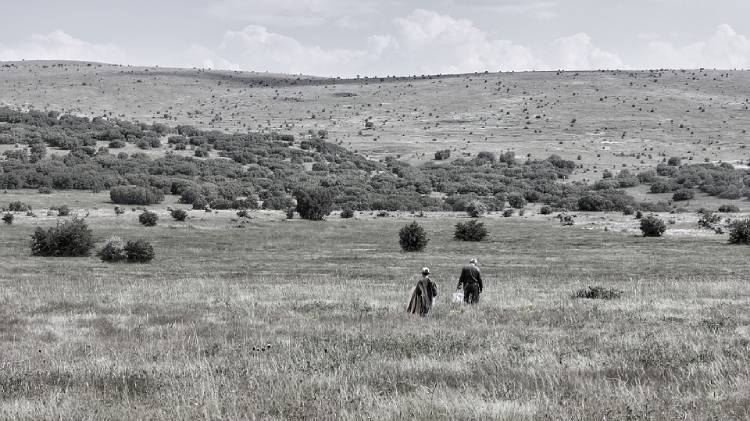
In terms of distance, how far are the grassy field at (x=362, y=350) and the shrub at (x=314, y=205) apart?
32.1m

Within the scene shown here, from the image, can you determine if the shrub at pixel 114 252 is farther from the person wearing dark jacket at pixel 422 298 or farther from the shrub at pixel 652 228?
the shrub at pixel 652 228

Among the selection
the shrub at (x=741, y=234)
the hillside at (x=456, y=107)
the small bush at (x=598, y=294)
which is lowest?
the shrub at (x=741, y=234)

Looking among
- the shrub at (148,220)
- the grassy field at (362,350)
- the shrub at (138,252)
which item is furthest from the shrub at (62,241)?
the shrub at (148,220)

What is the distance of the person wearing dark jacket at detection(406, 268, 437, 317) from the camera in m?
15.3

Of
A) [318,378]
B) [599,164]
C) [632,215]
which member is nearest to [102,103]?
[599,164]

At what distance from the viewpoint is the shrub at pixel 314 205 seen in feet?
196

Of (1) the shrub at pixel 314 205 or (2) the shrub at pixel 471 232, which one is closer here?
(2) the shrub at pixel 471 232

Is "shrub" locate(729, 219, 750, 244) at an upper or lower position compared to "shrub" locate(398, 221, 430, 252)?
upper

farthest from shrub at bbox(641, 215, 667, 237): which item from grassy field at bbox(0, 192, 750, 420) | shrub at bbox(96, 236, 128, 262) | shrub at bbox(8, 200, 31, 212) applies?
shrub at bbox(8, 200, 31, 212)

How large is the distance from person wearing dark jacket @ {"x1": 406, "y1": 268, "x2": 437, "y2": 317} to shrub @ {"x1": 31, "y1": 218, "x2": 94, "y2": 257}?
25939 millimetres

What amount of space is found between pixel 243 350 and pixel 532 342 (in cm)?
464

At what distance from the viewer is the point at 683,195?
75125 millimetres

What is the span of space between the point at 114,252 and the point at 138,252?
1508 mm

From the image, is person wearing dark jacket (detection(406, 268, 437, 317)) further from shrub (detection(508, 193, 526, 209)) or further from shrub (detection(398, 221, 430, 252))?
shrub (detection(508, 193, 526, 209))
